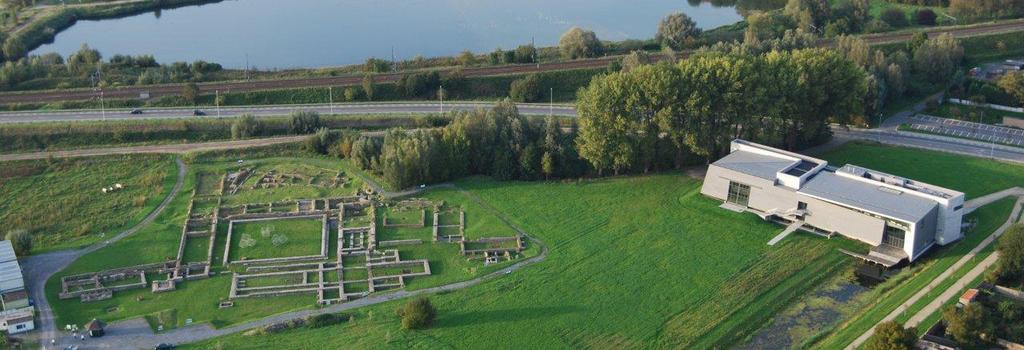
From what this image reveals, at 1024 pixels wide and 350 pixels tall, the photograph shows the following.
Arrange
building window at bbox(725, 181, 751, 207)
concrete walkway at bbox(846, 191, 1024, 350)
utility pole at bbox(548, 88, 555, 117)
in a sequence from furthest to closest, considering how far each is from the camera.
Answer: utility pole at bbox(548, 88, 555, 117) < building window at bbox(725, 181, 751, 207) < concrete walkway at bbox(846, 191, 1024, 350)

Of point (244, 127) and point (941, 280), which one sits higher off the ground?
point (244, 127)

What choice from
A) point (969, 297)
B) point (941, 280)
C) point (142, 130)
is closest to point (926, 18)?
point (941, 280)

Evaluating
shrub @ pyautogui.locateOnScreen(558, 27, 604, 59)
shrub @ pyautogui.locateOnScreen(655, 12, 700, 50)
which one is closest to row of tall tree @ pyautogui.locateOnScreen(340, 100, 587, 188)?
shrub @ pyautogui.locateOnScreen(558, 27, 604, 59)

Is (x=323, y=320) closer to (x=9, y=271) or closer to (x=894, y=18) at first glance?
(x=9, y=271)

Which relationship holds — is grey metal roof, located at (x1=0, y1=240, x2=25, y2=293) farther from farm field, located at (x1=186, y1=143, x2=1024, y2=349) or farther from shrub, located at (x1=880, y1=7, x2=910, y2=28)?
shrub, located at (x1=880, y1=7, x2=910, y2=28)

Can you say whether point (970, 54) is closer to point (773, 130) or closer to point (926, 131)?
point (926, 131)

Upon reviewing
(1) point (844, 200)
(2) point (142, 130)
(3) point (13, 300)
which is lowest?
(3) point (13, 300)
